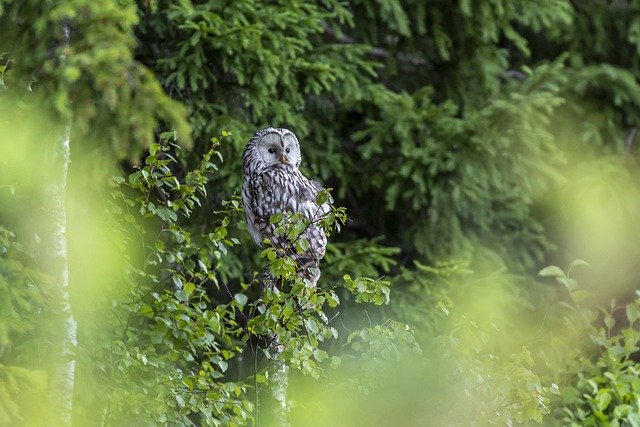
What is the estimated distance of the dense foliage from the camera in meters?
3.33

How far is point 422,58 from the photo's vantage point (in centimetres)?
818

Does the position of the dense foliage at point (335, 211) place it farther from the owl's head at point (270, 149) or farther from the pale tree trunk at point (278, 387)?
the owl's head at point (270, 149)

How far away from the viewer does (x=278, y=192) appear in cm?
524

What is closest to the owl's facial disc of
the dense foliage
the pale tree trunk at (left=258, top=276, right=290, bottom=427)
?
the dense foliage

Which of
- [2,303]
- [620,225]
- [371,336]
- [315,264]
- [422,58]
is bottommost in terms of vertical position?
[2,303]

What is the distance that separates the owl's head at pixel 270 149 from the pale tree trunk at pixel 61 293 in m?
1.33

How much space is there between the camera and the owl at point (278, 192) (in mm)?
5176

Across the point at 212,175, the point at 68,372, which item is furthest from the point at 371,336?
the point at 212,175

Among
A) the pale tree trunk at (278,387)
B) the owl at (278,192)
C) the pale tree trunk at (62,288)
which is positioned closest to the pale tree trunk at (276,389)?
the pale tree trunk at (278,387)

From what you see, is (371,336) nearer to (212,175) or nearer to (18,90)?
(18,90)

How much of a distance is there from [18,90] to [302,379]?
3.07m

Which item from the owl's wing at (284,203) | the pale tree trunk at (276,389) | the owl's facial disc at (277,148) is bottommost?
the pale tree trunk at (276,389)

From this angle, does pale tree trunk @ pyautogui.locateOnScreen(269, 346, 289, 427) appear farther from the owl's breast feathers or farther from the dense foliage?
the owl's breast feathers

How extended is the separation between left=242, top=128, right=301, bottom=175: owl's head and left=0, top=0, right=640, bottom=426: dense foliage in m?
0.48
